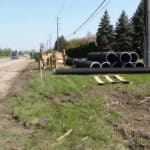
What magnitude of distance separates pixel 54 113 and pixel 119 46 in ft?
244

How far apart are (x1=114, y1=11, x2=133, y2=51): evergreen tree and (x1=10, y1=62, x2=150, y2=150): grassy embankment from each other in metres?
64.7

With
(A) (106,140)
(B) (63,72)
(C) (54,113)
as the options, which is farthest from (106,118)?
(B) (63,72)

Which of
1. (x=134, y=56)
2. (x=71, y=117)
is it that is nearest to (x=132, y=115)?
(x=71, y=117)

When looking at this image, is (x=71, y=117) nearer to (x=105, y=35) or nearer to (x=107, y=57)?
(x=107, y=57)

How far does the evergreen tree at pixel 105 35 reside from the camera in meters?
91.4

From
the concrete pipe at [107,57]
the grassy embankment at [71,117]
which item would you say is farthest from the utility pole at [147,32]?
the grassy embankment at [71,117]

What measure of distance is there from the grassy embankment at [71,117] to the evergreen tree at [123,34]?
212 feet

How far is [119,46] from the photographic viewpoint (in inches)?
3386

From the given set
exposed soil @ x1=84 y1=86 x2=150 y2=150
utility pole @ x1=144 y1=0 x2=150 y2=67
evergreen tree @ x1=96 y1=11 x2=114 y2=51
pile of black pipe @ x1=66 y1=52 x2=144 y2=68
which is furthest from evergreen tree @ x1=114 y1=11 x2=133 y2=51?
exposed soil @ x1=84 y1=86 x2=150 y2=150

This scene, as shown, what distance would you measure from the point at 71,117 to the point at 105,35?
270ft

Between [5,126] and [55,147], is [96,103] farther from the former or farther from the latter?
[55,147]

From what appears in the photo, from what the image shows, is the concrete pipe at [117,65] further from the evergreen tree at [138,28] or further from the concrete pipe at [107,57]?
the evergreen tree at [138,28]

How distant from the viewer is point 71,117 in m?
11.7

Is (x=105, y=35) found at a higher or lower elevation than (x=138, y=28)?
lower
